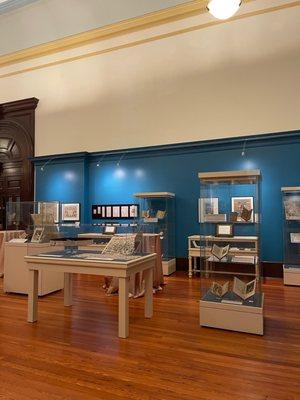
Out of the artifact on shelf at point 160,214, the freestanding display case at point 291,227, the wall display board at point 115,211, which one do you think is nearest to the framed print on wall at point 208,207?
the freestanding display case at point 291,227

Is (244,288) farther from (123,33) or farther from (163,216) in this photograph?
(123,33)

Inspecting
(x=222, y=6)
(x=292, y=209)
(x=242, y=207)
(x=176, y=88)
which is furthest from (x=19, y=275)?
(x=176, y=88)

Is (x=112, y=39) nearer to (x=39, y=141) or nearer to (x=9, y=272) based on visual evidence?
(x=39, y=141)

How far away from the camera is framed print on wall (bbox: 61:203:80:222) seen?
9.59m

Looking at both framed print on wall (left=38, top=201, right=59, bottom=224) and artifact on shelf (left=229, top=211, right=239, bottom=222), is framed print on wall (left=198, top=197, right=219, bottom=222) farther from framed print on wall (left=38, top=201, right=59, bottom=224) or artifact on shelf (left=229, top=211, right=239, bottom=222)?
framed print on wall (left=38, top=201, right=59, bottom=224)

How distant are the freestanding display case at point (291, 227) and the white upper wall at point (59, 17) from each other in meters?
6.41

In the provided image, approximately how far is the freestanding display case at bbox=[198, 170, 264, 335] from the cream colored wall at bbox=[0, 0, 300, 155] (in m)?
3.95

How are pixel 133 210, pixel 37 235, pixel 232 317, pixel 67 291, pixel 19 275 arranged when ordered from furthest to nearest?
pixel 133 210, pixel 19 275, pixel 37 235, pixel 67 291, pixel 232 317

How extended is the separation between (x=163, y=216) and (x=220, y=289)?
413 centimetres

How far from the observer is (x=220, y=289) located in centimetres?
417

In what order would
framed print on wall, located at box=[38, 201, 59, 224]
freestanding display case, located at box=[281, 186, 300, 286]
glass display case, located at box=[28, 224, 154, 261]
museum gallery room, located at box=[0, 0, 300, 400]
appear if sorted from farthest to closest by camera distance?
1. freestanding display case, located at box=[281, 186, 300, 286]
2. framed print on wall, located at box=[38, 201, 59, 224]
3. glass display case, located at box=[28, 224, 154, 261]
4. museum gallery room, located at box=[0, 0, 300, 400]

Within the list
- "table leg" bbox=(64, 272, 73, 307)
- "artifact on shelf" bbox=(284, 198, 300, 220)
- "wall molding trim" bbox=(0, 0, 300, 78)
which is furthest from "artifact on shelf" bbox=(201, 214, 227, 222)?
"wall molding trim" bbox=(0, 0, 300, 78)

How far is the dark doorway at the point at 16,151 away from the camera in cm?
1076

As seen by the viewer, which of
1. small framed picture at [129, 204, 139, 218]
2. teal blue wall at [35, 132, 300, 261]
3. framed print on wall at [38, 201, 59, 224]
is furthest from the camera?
small framed picture at [129, 204, 139, 218]
